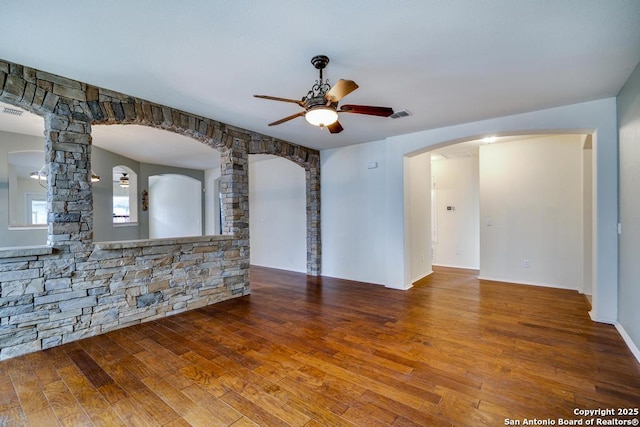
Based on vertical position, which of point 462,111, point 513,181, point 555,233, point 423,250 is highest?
point 462,111

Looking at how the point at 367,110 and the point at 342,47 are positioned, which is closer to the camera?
the point at 342,47

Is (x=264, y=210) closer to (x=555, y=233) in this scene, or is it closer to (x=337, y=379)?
(x=337, y=379)

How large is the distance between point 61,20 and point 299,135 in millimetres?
3149

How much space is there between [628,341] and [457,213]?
404 centimetres

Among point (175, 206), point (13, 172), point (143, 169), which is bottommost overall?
point (175, 206)

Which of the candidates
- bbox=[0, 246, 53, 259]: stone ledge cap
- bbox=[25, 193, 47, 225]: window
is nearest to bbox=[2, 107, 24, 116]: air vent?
bbox=[0, 246, 53, 259]: stone ledge cap

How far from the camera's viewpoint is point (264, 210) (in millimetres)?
7059

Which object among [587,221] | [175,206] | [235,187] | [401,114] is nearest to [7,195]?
[235,187]

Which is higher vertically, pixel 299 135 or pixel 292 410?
pixel 299 135

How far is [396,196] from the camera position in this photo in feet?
15.8

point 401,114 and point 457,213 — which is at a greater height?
point 401,114

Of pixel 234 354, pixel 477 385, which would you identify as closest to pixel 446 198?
pixel 477 385

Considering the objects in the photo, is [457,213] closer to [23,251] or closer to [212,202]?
[212,202]

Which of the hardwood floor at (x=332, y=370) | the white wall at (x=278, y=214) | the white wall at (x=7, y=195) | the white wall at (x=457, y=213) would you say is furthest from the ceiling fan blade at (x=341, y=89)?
the white wall at (x=7, y=195)
